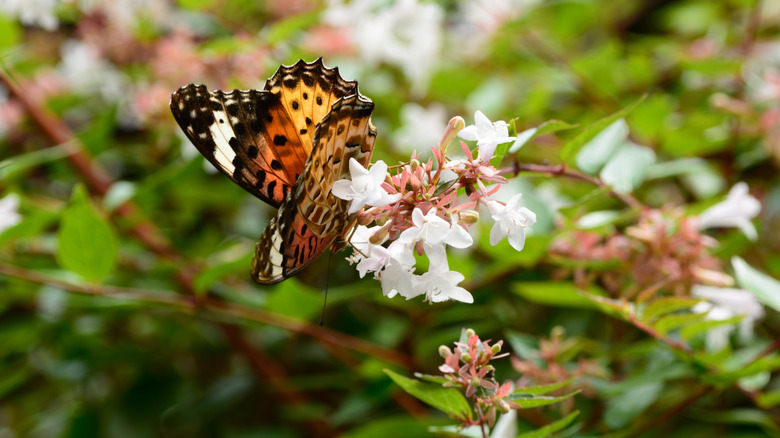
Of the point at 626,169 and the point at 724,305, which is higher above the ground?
the point at 626,169

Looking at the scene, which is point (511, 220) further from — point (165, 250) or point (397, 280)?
point (165, 250)

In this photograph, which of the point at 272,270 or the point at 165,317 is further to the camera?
the point at 165,317

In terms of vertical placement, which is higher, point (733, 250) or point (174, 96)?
point (174, 96)

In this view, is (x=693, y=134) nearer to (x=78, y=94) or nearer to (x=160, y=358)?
(x=160, y=358)

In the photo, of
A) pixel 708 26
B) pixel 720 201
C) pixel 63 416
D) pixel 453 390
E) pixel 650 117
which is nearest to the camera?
pixel 453 390

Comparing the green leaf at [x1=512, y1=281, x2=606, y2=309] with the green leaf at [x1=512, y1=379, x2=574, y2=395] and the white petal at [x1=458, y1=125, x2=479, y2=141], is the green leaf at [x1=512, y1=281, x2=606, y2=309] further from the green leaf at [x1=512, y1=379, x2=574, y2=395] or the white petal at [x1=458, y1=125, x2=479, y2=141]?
the white petal at [x1=458, y1=125, x2=479, y2=141]

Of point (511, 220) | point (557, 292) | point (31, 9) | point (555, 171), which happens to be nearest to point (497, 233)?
point (511, 220)

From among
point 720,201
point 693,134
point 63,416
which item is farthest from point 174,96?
point 63,416
